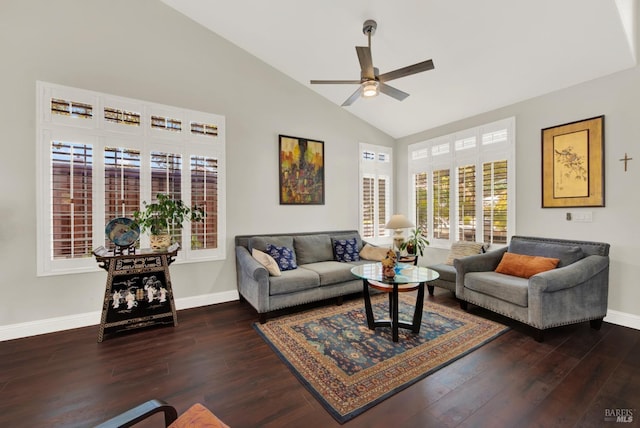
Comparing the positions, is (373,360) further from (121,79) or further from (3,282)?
(121,79)

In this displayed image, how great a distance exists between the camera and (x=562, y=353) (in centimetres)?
254

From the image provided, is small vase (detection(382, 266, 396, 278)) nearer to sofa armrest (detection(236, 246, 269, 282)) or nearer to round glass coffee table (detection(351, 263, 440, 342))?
round glass coffee table (detection(351, 263, 440, 342))

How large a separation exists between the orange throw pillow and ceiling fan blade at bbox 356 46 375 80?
2.81 metres

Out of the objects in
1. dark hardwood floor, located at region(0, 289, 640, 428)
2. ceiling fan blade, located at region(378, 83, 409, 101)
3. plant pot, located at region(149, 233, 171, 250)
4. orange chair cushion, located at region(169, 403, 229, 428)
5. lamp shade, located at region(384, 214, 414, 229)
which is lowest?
dark hardwood floor, located at region(0, 289, 640, 428)

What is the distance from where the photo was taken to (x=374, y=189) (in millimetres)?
5578

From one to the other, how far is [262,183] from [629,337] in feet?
15.4

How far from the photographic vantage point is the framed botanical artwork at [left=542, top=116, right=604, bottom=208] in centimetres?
327

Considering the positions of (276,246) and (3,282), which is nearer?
(3,282)

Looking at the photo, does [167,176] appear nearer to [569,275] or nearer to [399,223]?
[399,223]

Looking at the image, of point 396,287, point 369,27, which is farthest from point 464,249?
point 369,27

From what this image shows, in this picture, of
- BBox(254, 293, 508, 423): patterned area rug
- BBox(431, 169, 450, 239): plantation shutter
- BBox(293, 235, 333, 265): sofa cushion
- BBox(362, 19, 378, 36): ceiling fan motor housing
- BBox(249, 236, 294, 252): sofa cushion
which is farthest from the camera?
BBox(431, 169, 450, 239): plantation shutter

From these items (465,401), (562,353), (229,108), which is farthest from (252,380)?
(229,108)

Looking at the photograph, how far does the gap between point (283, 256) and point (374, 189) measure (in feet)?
8.54

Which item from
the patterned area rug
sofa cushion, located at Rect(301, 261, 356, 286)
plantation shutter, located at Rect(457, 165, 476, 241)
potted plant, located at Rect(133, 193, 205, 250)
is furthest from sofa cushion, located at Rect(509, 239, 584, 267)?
potted plant, located at Rect(133, 193, 205, 250)
